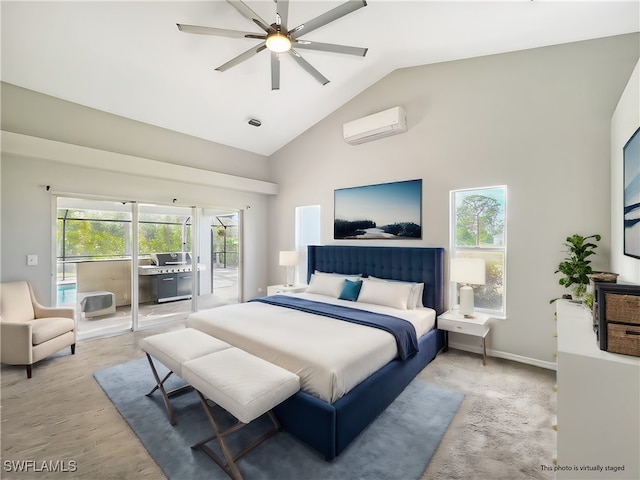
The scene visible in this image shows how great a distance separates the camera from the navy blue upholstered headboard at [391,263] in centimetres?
389

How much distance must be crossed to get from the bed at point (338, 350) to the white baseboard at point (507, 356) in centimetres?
31

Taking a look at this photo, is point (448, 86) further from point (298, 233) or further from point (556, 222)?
point (298, 233)

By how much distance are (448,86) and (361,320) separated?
3.32 metres

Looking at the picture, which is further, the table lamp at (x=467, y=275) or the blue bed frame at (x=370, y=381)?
the table lamp at (x=467, y=275)

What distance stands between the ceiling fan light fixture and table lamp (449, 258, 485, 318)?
2959 mm

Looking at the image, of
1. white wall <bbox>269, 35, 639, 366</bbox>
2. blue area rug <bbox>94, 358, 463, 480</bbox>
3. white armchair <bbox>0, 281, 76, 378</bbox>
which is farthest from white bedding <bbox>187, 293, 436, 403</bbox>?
white armchair <bbox>0, 281, 76, 378</bbox>

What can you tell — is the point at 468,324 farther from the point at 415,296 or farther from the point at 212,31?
the point at 212,31

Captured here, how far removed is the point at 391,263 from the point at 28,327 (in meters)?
4.35

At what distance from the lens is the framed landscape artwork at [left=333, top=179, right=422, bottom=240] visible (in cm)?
423

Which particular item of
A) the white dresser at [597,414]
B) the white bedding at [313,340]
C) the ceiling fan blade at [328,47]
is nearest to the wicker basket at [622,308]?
the white dresser at [597,414]

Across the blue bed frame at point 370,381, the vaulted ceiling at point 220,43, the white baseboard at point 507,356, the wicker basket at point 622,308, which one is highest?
the vaulted ceiling at point 220,43

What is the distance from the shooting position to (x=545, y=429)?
2.23 metres

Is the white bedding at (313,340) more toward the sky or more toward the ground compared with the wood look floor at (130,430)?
more toward the sky

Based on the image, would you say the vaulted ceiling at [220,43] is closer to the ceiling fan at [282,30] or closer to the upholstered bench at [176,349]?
the ceiling fan at [282,30]
